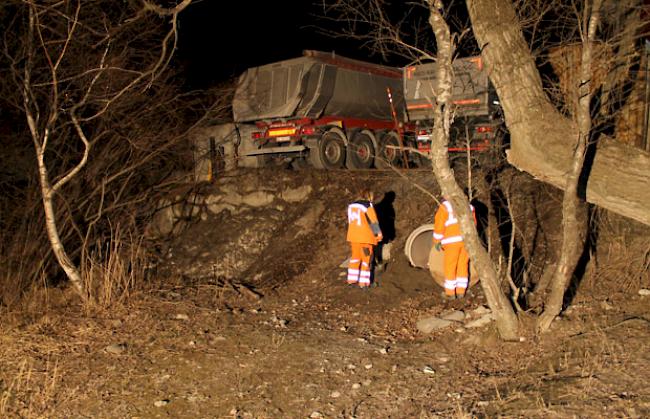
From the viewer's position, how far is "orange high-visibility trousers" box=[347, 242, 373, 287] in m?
7.90

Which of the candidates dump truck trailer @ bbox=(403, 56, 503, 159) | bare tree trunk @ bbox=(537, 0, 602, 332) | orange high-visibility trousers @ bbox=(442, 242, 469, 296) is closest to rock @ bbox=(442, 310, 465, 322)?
orange high-visibility trousers @ bbox=(442, 242, 469, 296)

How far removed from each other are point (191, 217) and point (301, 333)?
7285 mm

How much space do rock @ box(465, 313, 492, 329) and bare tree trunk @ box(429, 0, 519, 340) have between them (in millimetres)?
533

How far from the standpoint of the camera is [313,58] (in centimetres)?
1317

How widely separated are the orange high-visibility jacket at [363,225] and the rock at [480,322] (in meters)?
2.22

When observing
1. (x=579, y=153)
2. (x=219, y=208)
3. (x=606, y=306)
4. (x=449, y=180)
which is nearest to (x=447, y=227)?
(x=606, y=306)

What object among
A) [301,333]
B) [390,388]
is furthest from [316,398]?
[301,333]

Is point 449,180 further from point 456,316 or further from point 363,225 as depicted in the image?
point 363,225

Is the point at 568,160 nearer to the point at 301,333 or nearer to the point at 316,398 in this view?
the point at 316,398

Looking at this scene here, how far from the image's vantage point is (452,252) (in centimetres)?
710

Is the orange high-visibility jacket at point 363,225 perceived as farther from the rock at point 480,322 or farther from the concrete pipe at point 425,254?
the rock at point 480,322

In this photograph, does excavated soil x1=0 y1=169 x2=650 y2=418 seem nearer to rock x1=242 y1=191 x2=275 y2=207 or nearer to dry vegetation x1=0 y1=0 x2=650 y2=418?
dry vegetation x1=0 y1=0 x2=650 y2=418

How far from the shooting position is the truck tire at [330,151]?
44.1 ft

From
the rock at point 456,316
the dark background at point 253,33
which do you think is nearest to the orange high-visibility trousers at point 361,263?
the rock at point 456,316
